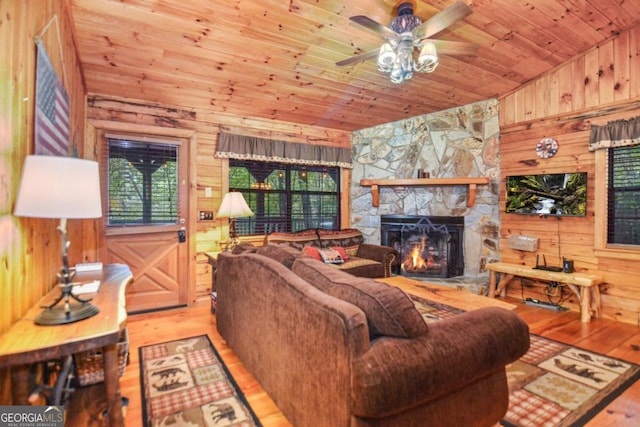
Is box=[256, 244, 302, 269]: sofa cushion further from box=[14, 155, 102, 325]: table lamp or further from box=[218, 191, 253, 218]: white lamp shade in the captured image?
box=[218, 191, 253, 218]: white lamp shade

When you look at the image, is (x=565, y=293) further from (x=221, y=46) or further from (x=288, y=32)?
(x=221, y=46)

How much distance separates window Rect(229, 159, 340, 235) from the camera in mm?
4664

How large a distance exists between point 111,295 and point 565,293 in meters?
4.68

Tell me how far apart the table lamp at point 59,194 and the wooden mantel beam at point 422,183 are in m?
4.27

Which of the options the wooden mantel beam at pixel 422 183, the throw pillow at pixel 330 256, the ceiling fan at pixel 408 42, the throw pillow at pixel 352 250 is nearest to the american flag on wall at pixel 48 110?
the ceiling fan at pixel 408 42

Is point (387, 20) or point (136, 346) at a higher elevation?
point (387, 20)

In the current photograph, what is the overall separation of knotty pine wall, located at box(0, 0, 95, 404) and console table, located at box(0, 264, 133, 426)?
6 centimetres

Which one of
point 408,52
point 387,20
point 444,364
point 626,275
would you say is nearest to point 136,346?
point 444,364

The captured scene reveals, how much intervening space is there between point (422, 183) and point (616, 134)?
7.13ft

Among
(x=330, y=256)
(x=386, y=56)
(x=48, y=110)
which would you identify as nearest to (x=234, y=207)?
(x=330, y=256)

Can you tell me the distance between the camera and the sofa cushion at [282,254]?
2.21 metres

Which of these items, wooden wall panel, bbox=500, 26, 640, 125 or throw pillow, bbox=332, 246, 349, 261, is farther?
throw pillow, bbox=332, 246, 349, 261

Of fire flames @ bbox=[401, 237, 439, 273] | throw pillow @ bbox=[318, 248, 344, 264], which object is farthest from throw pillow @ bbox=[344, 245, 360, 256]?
fire flames @ bbox=[401, 237, 439, 273]

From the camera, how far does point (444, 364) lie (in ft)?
4.41
